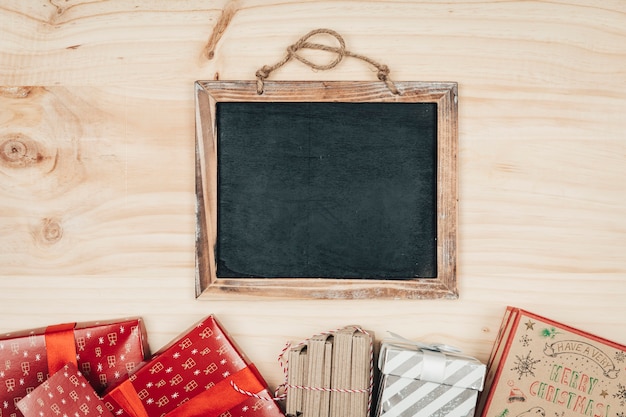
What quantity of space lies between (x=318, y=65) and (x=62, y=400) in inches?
46.9

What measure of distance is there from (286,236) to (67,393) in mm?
737

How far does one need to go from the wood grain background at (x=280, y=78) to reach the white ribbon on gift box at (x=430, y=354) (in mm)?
A: 95

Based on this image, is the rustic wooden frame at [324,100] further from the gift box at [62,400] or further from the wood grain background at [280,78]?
the gift box at [62,400]

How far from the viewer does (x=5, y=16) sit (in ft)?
5.15

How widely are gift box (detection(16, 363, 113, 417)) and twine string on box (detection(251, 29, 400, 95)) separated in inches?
38.3

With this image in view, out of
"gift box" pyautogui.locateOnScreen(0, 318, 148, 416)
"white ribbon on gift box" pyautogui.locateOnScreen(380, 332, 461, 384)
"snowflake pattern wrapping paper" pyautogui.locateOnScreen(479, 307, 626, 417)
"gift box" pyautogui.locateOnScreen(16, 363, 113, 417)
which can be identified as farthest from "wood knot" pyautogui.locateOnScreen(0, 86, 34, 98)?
"snowflake pattern wrapping paper" pyautogui.locateOnScreen(479, 307, 626, 417)

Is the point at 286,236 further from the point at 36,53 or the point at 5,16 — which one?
the point at 5,16

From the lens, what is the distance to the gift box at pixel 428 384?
137 cm

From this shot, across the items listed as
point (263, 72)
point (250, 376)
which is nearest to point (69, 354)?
point (250, 376)

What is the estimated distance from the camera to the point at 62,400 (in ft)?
4.56

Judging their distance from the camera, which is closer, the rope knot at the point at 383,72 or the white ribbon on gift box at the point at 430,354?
the white ribbon on gift box at the point at 430,354

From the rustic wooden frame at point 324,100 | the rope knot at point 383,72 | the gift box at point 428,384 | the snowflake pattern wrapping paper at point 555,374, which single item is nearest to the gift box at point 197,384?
the rustic wooden frame at point 324,100

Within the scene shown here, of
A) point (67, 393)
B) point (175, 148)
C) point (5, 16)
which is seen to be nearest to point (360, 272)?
point (175, 148)

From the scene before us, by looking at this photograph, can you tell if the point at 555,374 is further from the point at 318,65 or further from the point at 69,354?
the point at 69,354
